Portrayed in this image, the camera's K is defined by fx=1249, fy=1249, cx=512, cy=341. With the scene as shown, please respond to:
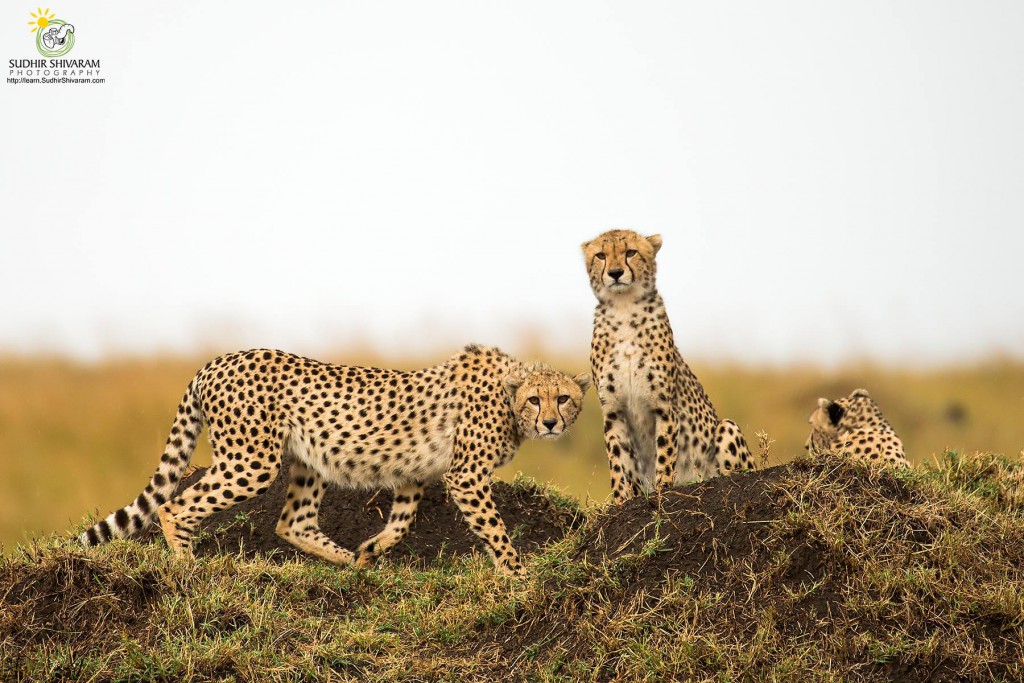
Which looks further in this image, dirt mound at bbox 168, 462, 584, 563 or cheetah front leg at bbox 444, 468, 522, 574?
dirt mound at bbox 168, 462, 584, 563

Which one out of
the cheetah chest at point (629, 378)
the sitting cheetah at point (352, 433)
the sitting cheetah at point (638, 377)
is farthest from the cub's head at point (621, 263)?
the sitting cheetah at point (352, 433)

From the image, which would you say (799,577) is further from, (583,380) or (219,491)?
(219,491)

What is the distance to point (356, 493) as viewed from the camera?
29.2ft

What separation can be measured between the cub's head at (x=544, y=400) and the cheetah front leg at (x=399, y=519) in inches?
35.9

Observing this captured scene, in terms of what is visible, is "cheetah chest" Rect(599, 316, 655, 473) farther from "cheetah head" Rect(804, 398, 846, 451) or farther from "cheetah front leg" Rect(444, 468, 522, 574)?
"cheetah head" Rect(804, 398, 846, 451)

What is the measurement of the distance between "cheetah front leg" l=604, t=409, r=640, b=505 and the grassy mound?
350 millimetres

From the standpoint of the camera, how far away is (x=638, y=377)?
6.88 m

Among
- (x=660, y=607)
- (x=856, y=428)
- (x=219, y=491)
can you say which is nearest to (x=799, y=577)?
(x=660, y=607)

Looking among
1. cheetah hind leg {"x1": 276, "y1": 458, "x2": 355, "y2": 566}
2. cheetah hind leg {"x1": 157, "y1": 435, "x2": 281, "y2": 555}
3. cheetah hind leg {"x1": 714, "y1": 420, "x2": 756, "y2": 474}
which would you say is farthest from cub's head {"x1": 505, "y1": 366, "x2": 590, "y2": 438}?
cheetah hind leg {"x1": 157, "y1": 435, "x2": 281, "y2": 555}

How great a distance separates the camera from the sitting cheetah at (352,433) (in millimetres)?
7590

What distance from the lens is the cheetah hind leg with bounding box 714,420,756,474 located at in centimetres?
729

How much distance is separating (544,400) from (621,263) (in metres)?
1.07

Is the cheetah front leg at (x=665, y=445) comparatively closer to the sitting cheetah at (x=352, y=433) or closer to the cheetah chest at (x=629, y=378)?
the cheetah chest at (x=629, y=378)

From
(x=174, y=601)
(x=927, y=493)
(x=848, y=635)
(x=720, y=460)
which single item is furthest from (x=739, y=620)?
(x=174, y=601)
